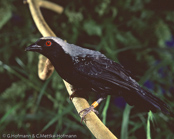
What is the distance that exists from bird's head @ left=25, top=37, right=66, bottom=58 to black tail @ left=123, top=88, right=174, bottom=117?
37 cm

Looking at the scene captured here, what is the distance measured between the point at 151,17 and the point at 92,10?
50 centimetres

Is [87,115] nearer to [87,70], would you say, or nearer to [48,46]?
[87,70]

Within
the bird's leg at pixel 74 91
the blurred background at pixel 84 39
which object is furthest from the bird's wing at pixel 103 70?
the blurred background at pixel 84 39

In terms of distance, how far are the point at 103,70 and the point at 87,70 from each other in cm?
7

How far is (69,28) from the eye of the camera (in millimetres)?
1951

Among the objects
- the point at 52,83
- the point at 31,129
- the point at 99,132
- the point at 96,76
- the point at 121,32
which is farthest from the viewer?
the point at 121,32

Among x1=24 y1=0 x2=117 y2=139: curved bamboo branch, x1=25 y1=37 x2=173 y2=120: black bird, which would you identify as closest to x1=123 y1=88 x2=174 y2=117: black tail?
x1=25 y1=37 x2=173 y2=120: black bird

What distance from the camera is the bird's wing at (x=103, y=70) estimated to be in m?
0.97

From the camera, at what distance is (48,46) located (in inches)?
39.4

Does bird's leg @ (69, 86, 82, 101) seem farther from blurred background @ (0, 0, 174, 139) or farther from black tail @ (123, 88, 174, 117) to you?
blurred background @ (0, 0, 174, 139)

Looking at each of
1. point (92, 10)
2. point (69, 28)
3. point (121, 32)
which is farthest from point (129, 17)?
point (69, 28)

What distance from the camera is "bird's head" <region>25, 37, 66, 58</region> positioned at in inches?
38.9

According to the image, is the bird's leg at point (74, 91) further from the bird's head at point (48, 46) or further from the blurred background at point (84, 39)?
the blurred background at point (84, 39)

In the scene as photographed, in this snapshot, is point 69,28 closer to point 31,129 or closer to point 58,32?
point 58,32
